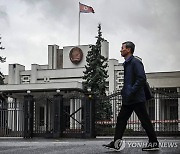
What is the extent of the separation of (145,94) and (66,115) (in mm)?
11144

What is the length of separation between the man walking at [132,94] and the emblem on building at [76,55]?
1965 inches

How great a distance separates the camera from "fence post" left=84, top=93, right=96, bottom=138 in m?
17.0

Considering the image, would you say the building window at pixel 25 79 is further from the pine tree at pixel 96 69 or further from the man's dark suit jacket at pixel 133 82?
the man's dark suit jacket at pixel 133 82

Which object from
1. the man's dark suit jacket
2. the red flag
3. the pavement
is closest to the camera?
the man's dark suit jacket

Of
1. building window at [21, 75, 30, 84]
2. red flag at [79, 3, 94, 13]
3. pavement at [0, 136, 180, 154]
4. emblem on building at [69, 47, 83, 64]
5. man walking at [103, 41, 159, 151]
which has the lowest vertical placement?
pavement at [0, 136, 180, 154]

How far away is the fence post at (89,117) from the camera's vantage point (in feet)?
55.8

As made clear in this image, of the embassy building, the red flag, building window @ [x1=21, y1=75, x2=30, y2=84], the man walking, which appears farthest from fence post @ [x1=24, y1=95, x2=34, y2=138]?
the red flag

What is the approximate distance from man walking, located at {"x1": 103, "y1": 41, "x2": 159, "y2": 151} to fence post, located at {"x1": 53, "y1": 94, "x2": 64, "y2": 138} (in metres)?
9.72

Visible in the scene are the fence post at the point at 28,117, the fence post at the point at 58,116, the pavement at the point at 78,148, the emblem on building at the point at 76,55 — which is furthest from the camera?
the emblem on building at the point at 76,55

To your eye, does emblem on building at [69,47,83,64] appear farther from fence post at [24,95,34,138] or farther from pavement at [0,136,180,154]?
pavement at [0,136,180,154]

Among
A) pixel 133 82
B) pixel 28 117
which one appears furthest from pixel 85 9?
pixel 133 82

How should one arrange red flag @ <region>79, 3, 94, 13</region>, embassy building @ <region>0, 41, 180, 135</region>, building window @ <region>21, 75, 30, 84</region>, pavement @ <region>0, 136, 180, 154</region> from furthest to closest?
1. red flag @ <region>79, 3, 94, 13</region>
2. building window @ <region>21, 75, 30, 84</region>
3. embassy building @ <region>0, 41, 180, 135</region>
4. pavement @ <region>0, 136, 180, 154</region>

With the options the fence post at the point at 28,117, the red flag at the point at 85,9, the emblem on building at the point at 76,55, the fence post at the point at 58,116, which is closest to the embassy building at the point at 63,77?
the emblem on building at the point at 76,55

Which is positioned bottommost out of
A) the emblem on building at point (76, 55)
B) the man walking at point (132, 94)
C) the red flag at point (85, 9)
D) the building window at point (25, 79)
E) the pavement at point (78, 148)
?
the pavement at point (78, 148)
